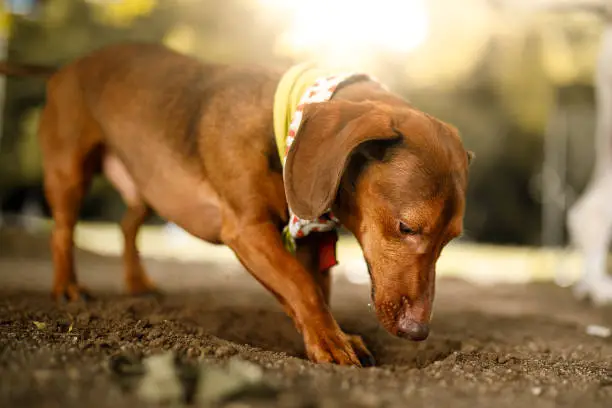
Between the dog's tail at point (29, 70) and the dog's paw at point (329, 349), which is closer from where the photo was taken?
the dog's paw at point (329, 349)

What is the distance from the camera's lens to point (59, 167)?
324 cm

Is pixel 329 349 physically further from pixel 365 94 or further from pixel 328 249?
pixel 365 94

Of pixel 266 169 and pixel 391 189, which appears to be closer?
pixel 391 189

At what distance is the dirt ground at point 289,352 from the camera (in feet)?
4.70

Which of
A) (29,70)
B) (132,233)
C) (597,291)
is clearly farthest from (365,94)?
(597,291)

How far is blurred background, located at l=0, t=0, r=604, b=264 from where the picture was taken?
6281mm

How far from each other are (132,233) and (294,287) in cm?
197

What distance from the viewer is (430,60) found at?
732cm

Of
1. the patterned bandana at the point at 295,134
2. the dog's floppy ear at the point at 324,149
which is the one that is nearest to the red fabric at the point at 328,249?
the patterned bandana at the point at 295,134

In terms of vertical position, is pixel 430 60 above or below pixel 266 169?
above

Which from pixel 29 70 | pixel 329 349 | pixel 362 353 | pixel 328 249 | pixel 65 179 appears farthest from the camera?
pixel 29 70

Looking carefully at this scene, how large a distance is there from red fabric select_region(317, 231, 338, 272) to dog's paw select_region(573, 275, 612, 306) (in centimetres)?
291

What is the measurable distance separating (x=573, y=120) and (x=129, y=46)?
604cm

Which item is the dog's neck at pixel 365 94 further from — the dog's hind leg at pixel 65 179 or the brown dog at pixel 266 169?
the dog's hind leg at pixel 65 179
